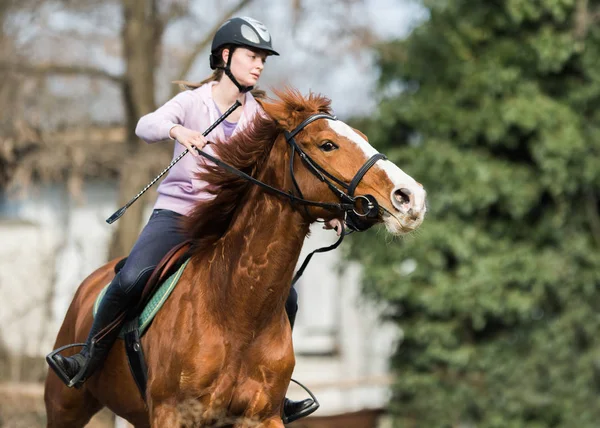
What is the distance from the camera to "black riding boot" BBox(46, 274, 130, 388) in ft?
15.9

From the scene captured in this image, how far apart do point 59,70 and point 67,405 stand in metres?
7.02

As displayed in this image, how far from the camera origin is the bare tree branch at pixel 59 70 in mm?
11719

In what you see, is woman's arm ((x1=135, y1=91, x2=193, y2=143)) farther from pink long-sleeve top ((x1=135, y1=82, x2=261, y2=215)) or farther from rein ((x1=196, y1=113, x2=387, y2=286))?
rein ((x1=196, y1=113, x2=387, y2=286))

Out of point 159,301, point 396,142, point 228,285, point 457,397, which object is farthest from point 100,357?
point 396,142

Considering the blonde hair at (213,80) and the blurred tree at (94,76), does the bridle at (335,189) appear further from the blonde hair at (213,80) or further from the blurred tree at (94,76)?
the blurred tree at (94,76)

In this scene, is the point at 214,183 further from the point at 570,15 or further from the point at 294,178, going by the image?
the point at 570,15

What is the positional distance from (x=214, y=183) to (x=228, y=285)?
1.72ft

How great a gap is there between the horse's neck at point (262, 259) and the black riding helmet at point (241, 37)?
616 mm

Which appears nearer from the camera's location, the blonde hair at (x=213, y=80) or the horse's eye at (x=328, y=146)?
the horse's eye at (x=328, y=146)

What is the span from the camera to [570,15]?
11.0 metres

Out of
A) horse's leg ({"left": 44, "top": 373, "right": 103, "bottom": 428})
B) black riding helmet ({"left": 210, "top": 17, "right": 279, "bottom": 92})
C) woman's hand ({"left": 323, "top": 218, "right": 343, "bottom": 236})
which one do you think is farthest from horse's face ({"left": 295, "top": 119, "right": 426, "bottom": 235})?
horse's leg ({"left": 44, "top": 373, "right": 103, "bottom": 428})

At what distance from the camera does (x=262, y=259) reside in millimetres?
4379

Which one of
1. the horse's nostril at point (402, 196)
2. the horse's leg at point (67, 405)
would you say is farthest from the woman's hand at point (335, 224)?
the horse's leg at point (67, 405)

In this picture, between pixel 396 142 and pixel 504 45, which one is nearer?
pixel 504 45
